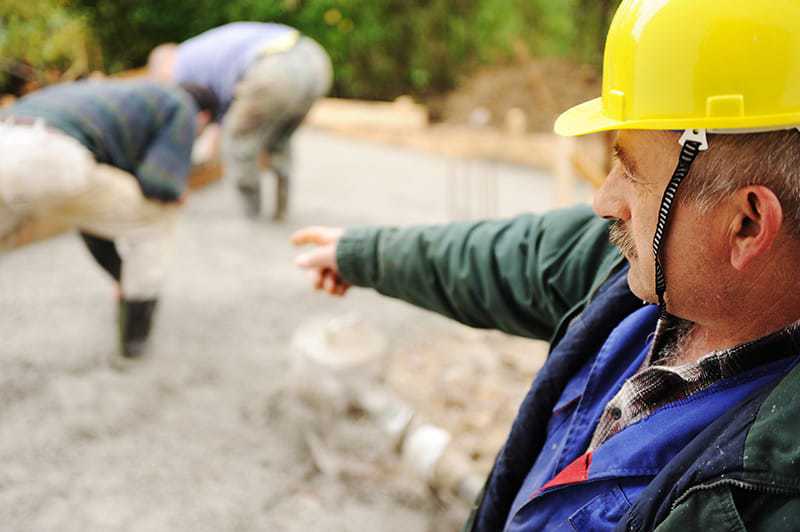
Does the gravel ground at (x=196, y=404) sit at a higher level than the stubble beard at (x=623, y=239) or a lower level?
lower

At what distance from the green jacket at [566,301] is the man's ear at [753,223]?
0.55ft

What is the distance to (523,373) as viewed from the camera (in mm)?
4035

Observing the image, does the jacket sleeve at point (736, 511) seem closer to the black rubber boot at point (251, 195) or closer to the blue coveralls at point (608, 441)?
the blue coveralls at point (608, 441)

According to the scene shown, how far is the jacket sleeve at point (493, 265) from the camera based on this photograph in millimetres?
1539

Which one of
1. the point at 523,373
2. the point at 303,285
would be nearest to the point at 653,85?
the point at 523,373

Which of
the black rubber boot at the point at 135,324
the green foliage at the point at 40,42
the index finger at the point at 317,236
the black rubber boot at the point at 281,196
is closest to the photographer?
the index finger at the point at 317,236

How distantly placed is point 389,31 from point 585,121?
1007cm

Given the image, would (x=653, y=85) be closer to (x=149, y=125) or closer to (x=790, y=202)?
(x=790, y=202)

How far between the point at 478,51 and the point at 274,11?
3.08 meters

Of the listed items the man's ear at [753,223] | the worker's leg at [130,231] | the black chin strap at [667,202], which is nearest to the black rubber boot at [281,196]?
the worker's leg at [130,231]

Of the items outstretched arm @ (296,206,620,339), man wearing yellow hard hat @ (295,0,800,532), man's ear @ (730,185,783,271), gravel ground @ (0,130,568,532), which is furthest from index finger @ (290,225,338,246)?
gravel ground @ (0,130,568,532)

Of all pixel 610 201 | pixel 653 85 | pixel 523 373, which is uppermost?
pixel 653 85

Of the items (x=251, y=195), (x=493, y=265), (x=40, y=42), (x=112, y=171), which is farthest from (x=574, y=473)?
(x=40, y=42)

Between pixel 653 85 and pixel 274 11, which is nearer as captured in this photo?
pixel 653 85
